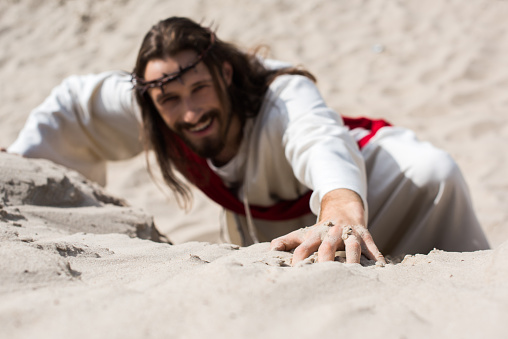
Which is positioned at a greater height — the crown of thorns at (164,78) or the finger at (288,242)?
the crown of thorns at (164,78)

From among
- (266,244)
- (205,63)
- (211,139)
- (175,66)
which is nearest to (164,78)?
(175,66)

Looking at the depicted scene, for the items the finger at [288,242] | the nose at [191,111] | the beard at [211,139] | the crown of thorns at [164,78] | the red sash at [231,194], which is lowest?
the red sash at [231,194]

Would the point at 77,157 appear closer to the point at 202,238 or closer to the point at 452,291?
the point at 202,238

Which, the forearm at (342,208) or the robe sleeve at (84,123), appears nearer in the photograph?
the forearm at (342,208)

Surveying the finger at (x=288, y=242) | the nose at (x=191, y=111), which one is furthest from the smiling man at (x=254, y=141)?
the finger at (x=288, y=242)

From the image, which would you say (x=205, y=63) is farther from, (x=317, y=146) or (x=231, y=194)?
(x=317, y=146)

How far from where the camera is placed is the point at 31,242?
1021mm

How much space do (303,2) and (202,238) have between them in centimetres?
327

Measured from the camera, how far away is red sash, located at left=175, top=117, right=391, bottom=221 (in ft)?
6.77

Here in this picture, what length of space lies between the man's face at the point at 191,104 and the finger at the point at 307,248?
939 mm

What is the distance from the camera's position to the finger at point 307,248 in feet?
3.51

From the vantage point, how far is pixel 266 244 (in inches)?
50.4

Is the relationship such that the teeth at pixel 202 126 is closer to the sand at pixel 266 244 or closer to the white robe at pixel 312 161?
the white robe at pixel 312 161

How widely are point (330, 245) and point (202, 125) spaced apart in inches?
39.7
